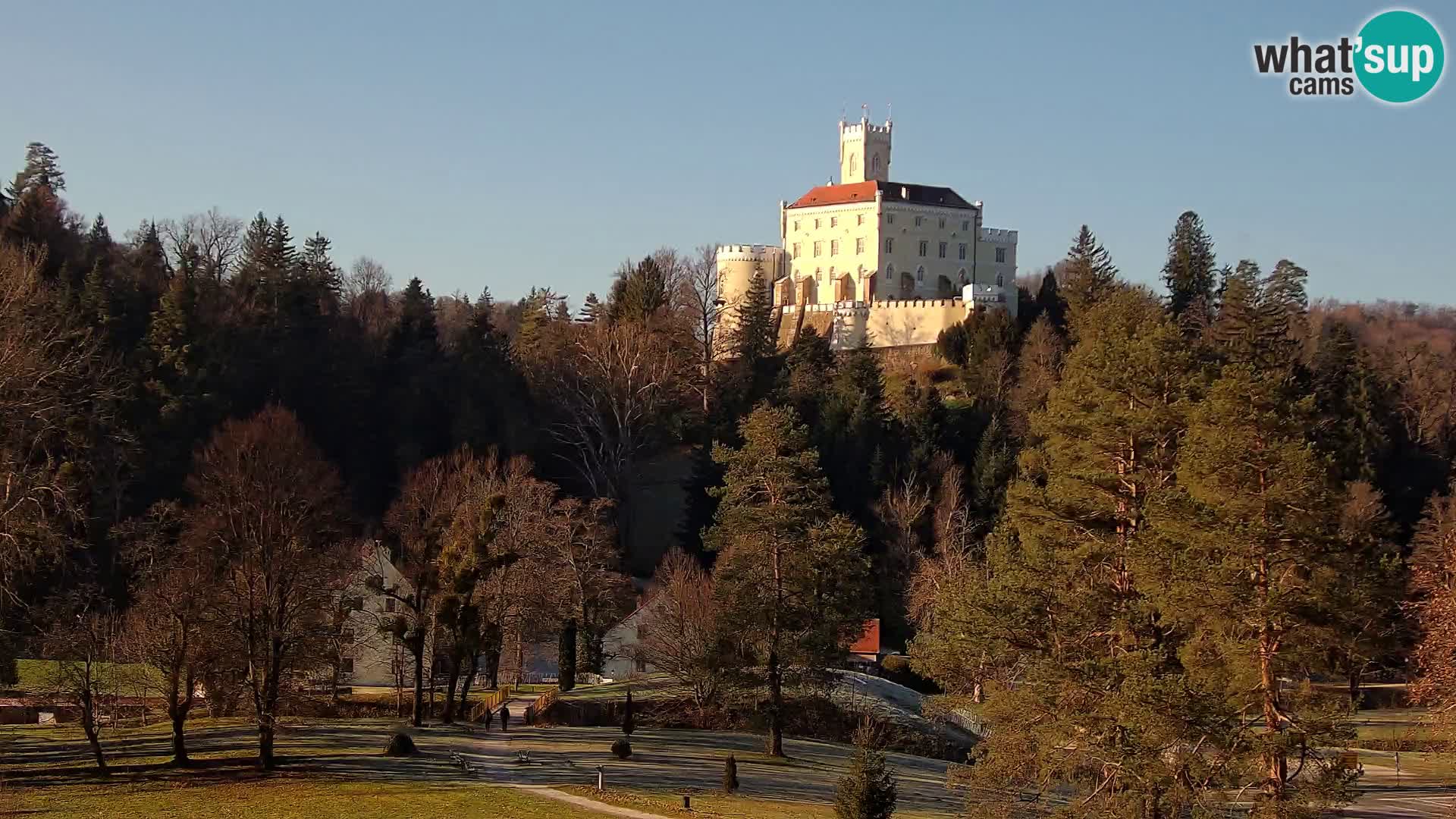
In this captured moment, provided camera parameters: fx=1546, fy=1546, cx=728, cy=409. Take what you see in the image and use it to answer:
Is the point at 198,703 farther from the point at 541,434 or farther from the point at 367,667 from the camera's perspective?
the point at 541,434

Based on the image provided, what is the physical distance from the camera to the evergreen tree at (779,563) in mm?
39156

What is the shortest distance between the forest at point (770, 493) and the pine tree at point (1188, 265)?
30cm

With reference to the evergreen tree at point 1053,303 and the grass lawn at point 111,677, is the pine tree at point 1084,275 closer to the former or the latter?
the evergreen tree at point 1053,303

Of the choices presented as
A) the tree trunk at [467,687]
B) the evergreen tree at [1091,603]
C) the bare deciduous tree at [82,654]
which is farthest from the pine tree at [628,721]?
the evergreen tree at [1091,603]

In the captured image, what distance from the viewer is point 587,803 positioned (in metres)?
30.5

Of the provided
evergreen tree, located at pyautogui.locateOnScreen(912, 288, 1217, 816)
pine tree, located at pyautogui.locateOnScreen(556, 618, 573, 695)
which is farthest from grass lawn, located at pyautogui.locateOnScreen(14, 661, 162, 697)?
evergreen tree, located at pyautogui.locateOnScreen(912, 288, 1217, 816)

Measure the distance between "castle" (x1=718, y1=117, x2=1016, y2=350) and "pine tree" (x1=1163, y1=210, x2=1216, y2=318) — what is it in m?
14.6

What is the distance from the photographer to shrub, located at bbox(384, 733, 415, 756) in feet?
116

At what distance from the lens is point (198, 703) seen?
44.8 meters

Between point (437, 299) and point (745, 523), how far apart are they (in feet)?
330

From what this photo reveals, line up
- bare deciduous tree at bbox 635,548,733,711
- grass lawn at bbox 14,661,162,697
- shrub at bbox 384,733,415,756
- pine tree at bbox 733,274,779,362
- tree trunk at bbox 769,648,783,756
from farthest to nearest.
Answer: pine tree at bbox 733,274,779,362 → bare deciduous tree at bbox 635,548,733,711 → tree trunk at bbox 769,648,783,756 → grass lawn at bbox 14,661,162,697 → shrub at bbox 384,733,415,756

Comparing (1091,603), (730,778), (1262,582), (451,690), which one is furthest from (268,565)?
(1262,582)

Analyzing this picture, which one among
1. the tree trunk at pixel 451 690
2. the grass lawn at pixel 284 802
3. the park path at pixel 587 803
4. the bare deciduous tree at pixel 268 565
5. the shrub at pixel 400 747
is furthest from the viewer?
the tree trunk at pixel 451 690

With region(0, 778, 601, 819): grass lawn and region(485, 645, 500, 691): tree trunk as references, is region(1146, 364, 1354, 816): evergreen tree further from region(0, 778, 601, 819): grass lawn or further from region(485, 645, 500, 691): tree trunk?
region(485, 645, 500, 691): tree trunk
